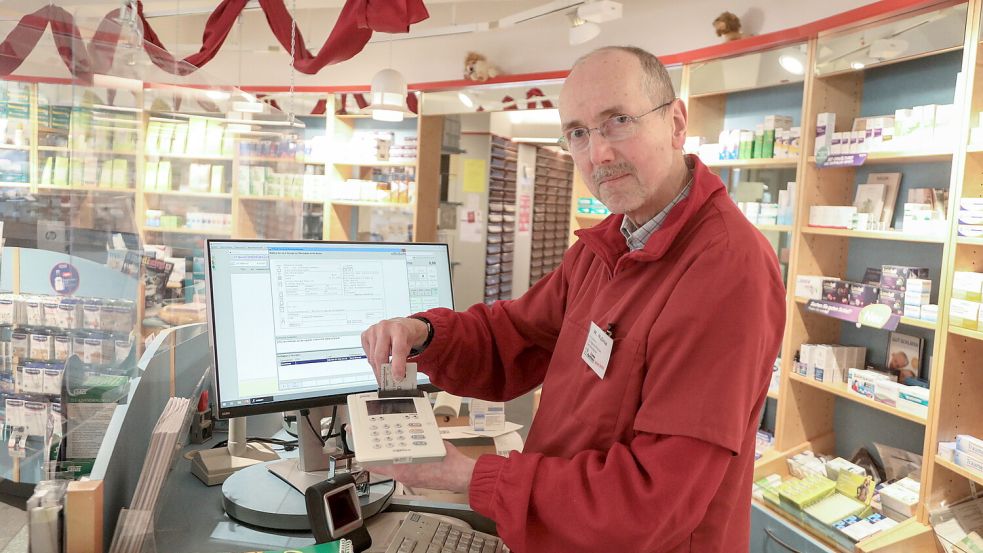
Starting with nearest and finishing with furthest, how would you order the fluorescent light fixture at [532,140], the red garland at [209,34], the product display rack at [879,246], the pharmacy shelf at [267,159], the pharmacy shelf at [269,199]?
1. the red garland at [209,34]
2. the product display rack at [879,246]
3. the pharmacy shelf at [267,159]
4. the pharmacy shelf at [269,199]
5. the fluorescent light fixture at [532,140]

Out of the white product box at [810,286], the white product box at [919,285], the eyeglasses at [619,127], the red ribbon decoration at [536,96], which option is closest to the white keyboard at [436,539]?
the eyeglasses at [619,127]

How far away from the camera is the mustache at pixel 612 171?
132 centimetres

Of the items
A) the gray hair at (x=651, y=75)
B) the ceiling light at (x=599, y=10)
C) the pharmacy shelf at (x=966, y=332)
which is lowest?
the pharmacy shelf at (x=966, y=332)

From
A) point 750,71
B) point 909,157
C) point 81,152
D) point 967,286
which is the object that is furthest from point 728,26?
point 81,152

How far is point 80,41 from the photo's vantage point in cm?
244

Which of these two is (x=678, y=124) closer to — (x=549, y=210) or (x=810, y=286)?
(x=810, y=286)

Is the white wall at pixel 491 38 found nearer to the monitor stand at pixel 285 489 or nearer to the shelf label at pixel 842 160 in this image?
the shelf label at pixel 842 160

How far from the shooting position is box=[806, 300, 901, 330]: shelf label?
331 cm

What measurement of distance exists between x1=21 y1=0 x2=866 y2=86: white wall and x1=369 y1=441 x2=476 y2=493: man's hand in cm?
345

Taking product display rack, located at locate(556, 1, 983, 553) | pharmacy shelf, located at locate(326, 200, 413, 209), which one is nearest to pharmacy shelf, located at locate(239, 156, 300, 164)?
pharmacy shelf, located at locate(326, 200, 413, 209)

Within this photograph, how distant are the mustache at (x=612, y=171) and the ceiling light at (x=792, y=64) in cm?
306

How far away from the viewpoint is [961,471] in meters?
2.90

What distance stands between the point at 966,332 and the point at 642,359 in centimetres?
241

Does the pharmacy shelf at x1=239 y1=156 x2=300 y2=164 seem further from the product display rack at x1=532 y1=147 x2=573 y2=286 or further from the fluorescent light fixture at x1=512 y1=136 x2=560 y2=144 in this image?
the product display rack at x1=532 y1=147 x2=573 y2=286
